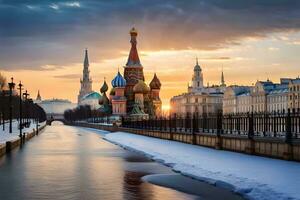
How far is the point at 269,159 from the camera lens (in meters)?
25.5

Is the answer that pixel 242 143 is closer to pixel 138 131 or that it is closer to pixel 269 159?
pixel 269 159

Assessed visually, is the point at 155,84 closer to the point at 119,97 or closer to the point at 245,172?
the point at 119,97

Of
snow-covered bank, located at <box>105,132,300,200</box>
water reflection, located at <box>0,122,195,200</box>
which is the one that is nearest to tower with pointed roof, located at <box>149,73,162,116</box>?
water reflection, located at <box>0,122,195,200</box>

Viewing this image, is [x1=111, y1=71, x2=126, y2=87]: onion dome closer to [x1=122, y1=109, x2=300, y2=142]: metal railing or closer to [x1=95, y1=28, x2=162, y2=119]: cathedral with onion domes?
[x1=95, y1=28, x2=162, y2=119]: cathedral with onion domes

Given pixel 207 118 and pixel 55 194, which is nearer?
pixel 55 194

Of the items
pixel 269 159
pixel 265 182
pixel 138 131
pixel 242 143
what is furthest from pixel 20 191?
pixel 138 131

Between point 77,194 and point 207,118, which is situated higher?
point 207,118

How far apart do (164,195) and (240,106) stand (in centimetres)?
16371

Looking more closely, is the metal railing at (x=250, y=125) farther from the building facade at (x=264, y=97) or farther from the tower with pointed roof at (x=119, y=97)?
the tower with pointed roof at (x=119, y=97)

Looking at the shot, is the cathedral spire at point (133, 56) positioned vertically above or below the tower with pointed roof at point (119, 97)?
above

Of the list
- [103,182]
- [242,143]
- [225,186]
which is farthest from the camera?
[242,143]

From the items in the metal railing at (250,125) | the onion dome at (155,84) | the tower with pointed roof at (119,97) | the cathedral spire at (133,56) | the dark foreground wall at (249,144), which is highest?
the cathedral spire at (133,56)

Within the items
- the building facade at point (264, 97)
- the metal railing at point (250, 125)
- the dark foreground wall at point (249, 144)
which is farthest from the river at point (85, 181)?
the building facade at point (264, 97)

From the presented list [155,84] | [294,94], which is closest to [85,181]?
[294,94]
